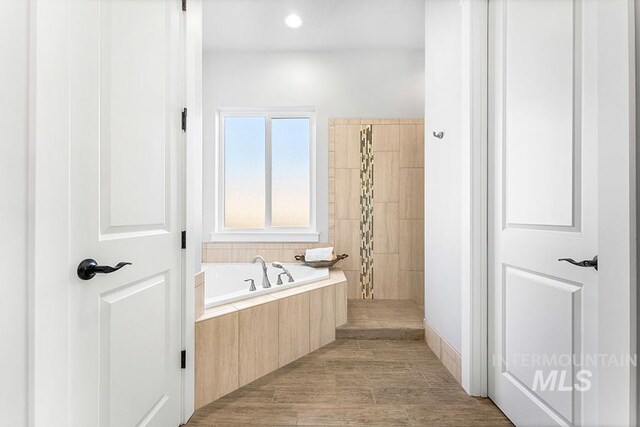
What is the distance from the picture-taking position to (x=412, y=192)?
3438 millimetres

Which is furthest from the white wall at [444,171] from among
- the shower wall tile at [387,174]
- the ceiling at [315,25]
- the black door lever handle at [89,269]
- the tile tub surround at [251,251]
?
the black door lever handle at [89,269]

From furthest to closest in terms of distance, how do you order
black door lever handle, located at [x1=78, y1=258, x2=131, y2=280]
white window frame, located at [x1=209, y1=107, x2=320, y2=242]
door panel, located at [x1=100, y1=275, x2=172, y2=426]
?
white window frame, located at [x1=209, y1=107, x2=320, y2=242], door panel, located at [x1=100, y1=275, x2=172, y2=426], black door lever handle, located at [x1=78, y1=258, x2=131, y2=280]

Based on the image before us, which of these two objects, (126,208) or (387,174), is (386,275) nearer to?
(387,174)

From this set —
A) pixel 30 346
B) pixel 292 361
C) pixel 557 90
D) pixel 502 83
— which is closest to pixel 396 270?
pixel 292 361

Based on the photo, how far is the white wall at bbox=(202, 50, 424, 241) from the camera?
11.5ft

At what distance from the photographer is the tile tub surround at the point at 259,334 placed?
169cm

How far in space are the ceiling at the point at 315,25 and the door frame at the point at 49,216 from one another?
2328 millimetres

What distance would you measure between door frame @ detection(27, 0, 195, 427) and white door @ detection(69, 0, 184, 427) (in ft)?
0.11

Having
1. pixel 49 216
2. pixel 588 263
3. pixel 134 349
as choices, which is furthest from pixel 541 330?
pixel 49 216

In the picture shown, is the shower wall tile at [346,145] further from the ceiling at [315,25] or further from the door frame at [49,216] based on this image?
the door frame at [49,216]

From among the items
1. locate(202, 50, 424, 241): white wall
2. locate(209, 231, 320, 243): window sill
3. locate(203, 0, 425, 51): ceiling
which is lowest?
locate(209, 231, 320, 243): window sill

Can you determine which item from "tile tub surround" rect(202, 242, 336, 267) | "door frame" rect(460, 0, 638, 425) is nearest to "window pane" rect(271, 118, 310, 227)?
"tile tub surround" rect(202, 242, 336, 267)

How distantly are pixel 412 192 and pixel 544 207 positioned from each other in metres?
2.11

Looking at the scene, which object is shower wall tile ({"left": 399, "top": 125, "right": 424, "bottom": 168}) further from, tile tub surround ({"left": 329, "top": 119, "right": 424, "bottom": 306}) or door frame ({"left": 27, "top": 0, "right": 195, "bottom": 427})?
door frame ({"left": 27, "top": 0, "right": 195, "bottom": 427})
